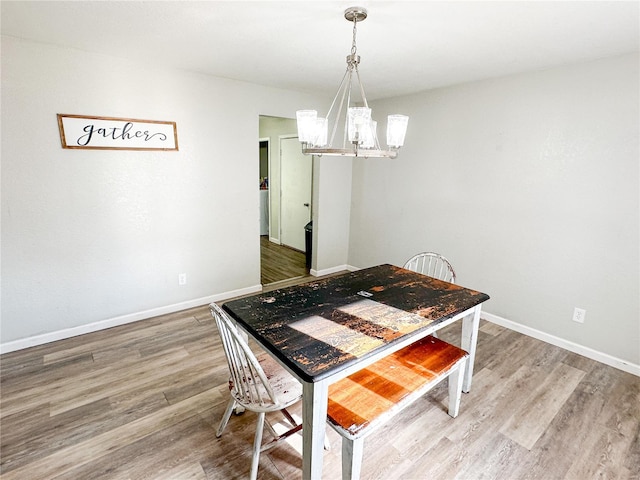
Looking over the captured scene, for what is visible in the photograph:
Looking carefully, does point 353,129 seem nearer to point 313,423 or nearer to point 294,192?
point 313,423

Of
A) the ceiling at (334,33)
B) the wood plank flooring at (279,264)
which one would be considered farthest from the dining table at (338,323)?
the wood plank flooring at (279,264)

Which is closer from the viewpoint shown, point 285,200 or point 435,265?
point 435,265

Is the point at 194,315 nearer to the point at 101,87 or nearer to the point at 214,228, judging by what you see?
the point at 214,228

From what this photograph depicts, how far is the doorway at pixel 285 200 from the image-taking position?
204 inches

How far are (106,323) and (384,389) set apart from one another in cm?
269

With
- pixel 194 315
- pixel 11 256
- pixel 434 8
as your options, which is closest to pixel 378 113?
pixel 434 8

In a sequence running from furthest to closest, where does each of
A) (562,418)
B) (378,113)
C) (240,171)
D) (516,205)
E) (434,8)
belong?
1. (378,113)
2. (240,171)
3. (516,205)
4. (562,418)
5. (434,8)

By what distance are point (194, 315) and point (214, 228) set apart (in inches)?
35.9

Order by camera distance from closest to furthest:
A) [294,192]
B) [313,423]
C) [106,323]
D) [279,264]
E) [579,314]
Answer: [313,423] → [579,314] → [106,323] → [279,264] → [294,192]

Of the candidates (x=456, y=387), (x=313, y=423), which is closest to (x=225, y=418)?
(x=313, y=423)

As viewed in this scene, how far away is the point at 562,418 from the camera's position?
2.07 m

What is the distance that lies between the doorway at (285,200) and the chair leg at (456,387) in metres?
2.83

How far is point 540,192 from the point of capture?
9.45 feet

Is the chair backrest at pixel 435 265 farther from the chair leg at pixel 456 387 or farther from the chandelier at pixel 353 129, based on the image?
the chandelier at pixel 353 129
